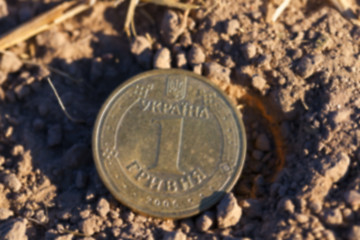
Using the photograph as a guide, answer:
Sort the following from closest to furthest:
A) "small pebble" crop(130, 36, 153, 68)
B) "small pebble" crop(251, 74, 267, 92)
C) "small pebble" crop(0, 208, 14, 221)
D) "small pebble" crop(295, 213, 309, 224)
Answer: "small pebble" crop(295, 213, 309, 224) < "small pebble" crop(0, 208, 14, 221) < "small pebble" crop(251, 74, 267, 92) < "small pebble" crop(130, 36, 153, 68)

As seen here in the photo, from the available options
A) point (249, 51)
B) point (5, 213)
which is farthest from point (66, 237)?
point (249, 51)

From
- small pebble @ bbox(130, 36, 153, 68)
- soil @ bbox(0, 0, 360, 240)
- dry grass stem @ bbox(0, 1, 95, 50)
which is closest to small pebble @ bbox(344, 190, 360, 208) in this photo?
soil @ bbox(0, 0, 360, 240)

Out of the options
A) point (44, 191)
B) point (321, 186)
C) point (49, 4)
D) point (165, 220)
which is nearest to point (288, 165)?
point (321, 186)

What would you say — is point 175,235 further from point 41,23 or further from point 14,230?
point 41,23

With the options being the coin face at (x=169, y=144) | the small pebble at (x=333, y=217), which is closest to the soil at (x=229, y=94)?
the small pebble at (x=333, y=217)

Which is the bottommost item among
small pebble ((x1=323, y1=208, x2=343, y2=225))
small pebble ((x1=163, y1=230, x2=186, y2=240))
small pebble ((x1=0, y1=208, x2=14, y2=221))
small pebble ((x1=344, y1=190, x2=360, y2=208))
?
small pebble ((x1=0, y1=208, x2=14, y2=221))

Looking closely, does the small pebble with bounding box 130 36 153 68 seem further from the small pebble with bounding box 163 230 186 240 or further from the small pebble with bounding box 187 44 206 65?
the small pebble with bounding box 163 230 186 240

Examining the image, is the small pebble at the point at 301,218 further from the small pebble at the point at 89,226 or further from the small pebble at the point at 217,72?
the small pebble at the point at 89,226
